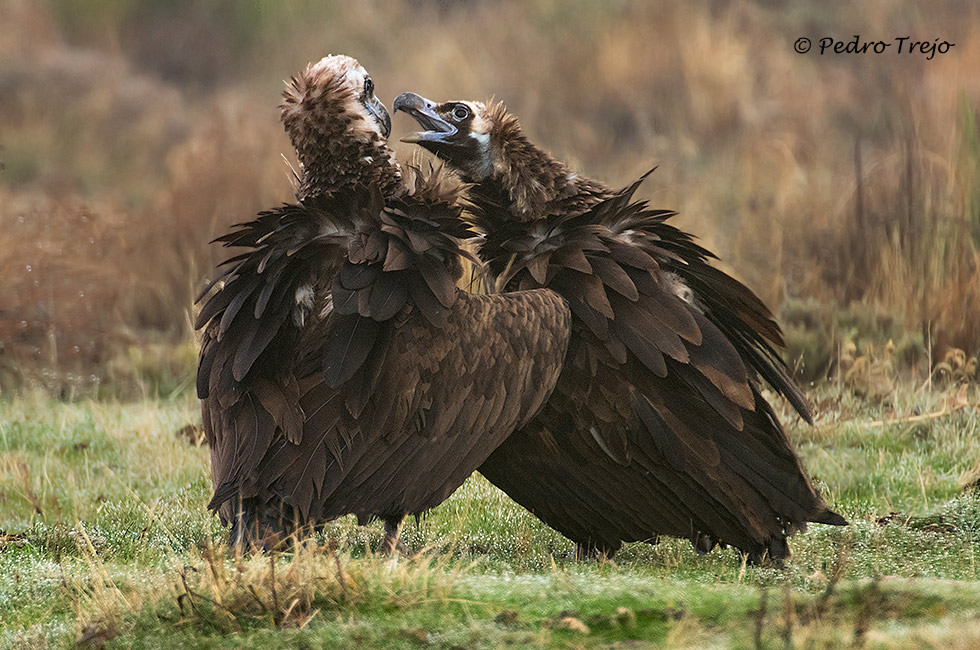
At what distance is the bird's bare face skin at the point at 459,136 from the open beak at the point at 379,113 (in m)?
0.21

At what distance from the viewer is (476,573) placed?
5246mm

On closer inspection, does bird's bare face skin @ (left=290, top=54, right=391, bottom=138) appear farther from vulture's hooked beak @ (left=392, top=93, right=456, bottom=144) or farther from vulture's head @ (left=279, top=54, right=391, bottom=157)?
vulture's hooked beak @ (left=392, top=93, right=456, bottom=144)

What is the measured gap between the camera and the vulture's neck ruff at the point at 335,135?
5.61 m

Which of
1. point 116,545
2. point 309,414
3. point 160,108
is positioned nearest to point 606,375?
point 309,414

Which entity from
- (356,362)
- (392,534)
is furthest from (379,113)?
(392,534)

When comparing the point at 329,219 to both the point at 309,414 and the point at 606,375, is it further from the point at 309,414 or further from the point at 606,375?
the point at 606,375

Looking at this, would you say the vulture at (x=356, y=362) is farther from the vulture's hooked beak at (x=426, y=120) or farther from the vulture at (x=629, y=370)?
the vulture's hooked beak at (x=426, y=120)

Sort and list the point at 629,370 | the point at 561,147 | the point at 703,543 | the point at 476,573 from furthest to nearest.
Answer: the point at 561,147 < the point at 703,543 < the point at 629,370 < the point at 476,573

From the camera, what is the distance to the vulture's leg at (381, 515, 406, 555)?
553 centimetres

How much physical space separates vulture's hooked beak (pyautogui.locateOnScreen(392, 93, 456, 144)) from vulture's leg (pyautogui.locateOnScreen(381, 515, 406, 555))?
1.78 m

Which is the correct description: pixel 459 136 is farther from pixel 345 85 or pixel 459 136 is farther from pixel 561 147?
pixel 561 147

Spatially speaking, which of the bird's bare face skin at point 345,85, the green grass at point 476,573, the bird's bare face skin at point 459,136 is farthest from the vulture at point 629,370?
the bird's bare face skin at point 345,85

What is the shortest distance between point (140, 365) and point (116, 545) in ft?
20.4

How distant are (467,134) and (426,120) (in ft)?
0.87
